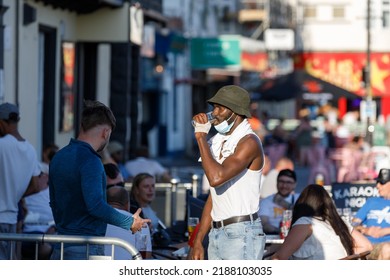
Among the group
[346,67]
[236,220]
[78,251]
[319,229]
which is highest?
[346,67]

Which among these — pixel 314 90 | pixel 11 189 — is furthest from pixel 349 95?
pixel 11 189

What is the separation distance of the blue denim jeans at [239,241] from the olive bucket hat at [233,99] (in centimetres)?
71

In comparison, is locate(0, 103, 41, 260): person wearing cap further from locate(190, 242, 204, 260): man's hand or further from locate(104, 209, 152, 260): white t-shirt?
locate(190, 242, 204, 260): man's hand

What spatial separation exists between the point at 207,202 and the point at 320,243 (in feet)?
5.76

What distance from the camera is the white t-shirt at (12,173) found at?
33.5 ft

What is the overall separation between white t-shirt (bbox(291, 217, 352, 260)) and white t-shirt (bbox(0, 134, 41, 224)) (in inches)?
93.7

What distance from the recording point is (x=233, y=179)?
7707 mm

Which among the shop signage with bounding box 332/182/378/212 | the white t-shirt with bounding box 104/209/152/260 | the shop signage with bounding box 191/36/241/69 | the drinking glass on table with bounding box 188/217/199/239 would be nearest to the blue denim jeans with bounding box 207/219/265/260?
the white t-shirt with bounding box 104/209/152/260

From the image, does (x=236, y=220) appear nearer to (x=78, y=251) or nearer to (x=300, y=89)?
(x=78, y=251)

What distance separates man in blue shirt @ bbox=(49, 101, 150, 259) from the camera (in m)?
7.44

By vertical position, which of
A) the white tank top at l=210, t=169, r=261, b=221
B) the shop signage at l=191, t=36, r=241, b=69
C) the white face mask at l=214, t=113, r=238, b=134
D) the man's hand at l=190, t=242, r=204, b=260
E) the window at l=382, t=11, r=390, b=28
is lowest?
the man's hand at l=190, t=242, r=204, b=260

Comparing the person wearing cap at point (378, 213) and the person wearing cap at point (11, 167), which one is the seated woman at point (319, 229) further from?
the person wearing cap at point (11, 167)

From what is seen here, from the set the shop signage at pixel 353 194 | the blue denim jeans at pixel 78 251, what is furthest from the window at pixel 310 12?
the blue denim jeans at pixel 78 251

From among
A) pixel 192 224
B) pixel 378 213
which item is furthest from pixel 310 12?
pixel 192 224
